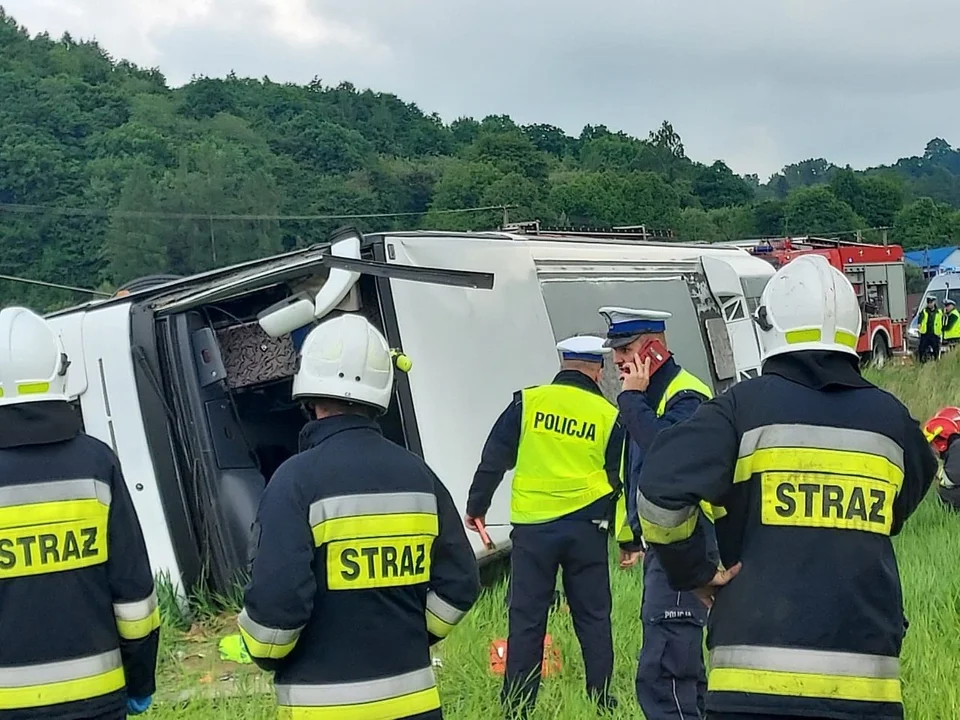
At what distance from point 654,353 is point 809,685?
1.91 meters

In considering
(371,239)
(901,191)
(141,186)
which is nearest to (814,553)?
(371,239)

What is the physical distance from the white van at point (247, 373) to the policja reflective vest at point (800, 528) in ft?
10.8

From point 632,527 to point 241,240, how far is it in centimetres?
3573

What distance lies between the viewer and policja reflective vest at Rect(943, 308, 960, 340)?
19828 mm

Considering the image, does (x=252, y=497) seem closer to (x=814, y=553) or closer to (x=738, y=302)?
(x=814, y=553)

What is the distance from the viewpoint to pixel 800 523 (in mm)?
2619

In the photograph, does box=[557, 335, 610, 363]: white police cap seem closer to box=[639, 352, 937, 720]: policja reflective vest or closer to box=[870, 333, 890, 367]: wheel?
box=[639, 352, 937, 720]: policja reflective vest

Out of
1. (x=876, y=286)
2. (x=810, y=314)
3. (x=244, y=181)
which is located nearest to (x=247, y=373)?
(x=810, y=314)

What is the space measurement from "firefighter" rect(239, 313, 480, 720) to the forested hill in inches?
1155

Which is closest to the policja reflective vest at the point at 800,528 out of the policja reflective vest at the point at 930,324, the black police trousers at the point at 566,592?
the black police trousers at the point at 566,592

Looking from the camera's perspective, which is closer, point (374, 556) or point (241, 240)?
point (374, 556)

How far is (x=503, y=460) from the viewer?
5.08m

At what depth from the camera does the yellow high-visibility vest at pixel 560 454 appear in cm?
490

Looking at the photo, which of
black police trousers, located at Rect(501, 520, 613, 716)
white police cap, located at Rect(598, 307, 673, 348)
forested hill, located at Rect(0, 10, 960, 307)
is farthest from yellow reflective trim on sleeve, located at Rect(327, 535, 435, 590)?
forested hill, located at Rect(0, 10, 960, 307)
